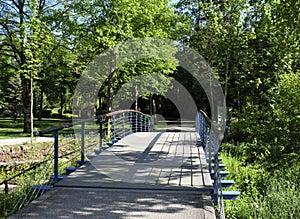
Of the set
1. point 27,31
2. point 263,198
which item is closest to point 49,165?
point 263,198

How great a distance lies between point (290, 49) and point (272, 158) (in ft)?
17.0

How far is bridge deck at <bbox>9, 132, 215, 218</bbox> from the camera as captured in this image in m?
4.30

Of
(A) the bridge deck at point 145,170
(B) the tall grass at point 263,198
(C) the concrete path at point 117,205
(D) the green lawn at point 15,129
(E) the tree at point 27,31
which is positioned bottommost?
(B) the tall grass at point 263,198

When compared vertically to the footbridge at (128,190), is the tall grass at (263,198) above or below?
below

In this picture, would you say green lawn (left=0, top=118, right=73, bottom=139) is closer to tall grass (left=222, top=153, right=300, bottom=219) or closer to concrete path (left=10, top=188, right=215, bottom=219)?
tall grass (left=222, top=153, right=300, bottom=219)

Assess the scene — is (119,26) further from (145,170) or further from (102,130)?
(145,170)

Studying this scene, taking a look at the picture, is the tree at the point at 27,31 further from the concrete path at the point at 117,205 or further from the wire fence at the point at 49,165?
the concrete path at the point at 117,205

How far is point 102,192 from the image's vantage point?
16.9 ft

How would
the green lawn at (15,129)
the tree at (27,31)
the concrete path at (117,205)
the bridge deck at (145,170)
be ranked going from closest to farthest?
1. the concrete path at (117,205)
2. the bridge deck at (145,170)
3. the tree at (27,31)
4. the green lawn at (15,129)

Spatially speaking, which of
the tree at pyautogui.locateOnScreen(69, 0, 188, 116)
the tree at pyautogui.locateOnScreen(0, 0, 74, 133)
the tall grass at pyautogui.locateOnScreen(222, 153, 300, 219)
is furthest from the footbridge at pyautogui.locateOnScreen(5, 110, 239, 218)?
the tree at pyautogui.locateOnScreen(0, 0, 74, 133)

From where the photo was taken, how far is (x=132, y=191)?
5164 mm

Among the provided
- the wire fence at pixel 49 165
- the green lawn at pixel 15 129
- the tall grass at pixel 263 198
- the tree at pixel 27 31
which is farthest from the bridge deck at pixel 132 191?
the green lawn at pixel 15 129

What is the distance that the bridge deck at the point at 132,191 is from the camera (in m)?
4.30

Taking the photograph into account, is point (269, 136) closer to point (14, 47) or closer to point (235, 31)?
point (235, 31)
